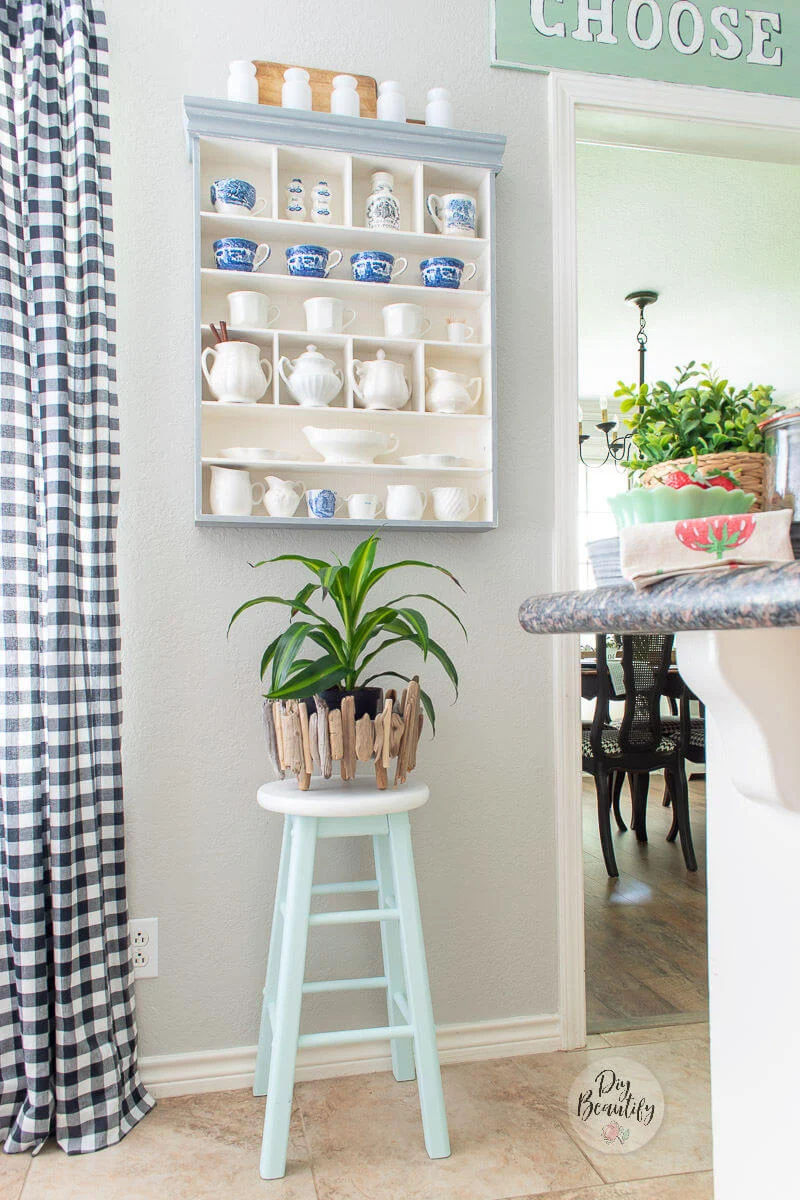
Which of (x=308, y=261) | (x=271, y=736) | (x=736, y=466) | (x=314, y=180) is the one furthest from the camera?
(x=314, y=180)

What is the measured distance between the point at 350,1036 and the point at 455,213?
1.67 m

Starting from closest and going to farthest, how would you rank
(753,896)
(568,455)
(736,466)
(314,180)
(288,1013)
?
(753,896), (736,466), (288,1013), (314,180), (568,455)

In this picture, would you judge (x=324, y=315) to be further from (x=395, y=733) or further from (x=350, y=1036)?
(x=350, y=1036)

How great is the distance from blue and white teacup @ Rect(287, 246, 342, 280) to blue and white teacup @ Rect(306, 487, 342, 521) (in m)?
0.45

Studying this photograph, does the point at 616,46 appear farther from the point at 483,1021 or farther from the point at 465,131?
the point at 483,1021

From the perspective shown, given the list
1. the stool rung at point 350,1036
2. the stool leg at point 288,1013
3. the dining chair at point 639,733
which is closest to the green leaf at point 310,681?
the stool leg at point 288,1013

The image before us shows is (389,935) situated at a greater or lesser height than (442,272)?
lesser

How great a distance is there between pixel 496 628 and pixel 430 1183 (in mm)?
1082

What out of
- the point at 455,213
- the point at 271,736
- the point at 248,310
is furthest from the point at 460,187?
the point at 271,736

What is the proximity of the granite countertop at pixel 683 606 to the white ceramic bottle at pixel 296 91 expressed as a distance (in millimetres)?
1568

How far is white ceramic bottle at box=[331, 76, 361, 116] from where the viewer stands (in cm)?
189

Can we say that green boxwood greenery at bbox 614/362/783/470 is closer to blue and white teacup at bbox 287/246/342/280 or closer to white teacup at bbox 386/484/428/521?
white teacup at bbox 386/484/428/521

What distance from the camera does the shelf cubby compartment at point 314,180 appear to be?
1.89 meters

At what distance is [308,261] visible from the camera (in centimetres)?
188
